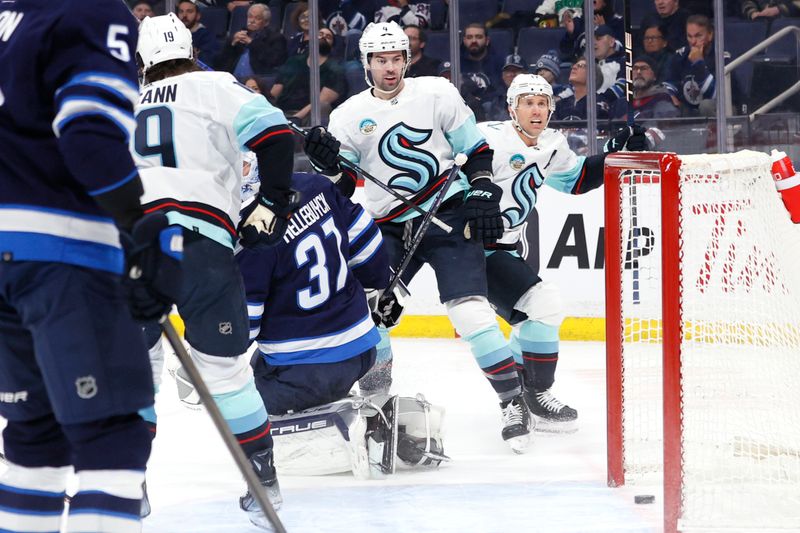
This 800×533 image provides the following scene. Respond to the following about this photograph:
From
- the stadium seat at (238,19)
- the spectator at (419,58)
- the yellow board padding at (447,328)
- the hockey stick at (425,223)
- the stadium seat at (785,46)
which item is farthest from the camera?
the stadium seat at (238,19)

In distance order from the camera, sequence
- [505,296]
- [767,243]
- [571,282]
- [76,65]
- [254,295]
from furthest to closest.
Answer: [571,282]
[505,296]
[254,295]
[767,243]
[76,65]

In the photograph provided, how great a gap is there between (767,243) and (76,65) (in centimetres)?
173

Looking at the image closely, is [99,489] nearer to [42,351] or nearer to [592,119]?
[42,351]

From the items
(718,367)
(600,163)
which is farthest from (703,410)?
(600,163)

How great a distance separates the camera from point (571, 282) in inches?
199

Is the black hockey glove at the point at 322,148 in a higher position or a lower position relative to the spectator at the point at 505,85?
lower

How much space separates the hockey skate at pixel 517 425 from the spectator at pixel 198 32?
11.3 feet

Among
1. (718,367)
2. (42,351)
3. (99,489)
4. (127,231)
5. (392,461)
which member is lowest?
(392,461)

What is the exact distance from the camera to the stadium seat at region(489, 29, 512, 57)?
18.9 ft

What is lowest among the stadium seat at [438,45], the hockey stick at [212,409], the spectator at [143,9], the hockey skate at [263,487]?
the hockey skate at [263,487]

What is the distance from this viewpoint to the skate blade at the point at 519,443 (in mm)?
3154

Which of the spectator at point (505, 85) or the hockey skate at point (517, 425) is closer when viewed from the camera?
the hockey skate at point (517, 425)

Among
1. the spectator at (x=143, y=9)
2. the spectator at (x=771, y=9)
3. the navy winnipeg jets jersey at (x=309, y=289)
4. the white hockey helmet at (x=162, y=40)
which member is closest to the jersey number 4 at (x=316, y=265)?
the navy winnipeg jets jersey at (x=309, y=289)

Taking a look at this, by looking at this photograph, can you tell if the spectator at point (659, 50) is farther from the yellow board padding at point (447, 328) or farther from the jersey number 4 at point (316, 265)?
the jersey number 4 at point (316, 265)
